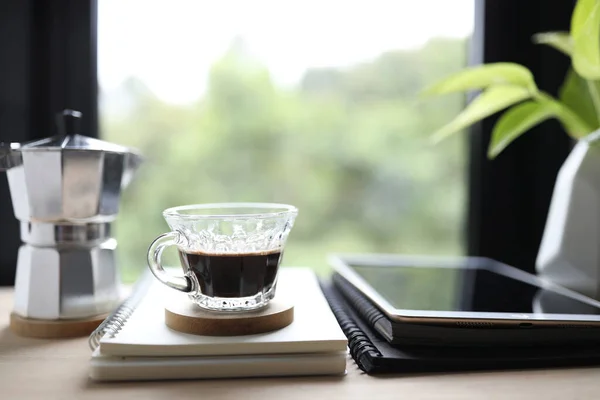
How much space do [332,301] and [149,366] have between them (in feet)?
0.98

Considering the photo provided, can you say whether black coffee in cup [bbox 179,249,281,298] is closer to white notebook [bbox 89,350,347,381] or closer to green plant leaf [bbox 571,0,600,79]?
white notebook [bbox 89,350,347,381]

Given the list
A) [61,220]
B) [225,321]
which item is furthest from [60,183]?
[225,321]

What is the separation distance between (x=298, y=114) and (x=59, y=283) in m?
0.59

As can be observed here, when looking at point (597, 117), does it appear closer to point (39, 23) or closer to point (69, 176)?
point (69, 176)

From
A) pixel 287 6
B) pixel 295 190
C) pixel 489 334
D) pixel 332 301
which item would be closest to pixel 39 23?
pixel 287 6

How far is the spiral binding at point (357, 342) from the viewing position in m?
0.53

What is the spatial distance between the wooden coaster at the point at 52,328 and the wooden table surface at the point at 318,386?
86 millimetres

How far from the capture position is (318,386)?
50cm

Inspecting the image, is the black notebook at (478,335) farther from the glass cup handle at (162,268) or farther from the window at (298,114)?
the window at (298,114)

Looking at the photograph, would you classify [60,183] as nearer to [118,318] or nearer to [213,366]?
[118,318]

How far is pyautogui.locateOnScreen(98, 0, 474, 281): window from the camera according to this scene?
41.5 inches

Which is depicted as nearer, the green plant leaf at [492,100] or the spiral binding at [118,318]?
the spiral binding at [118,318]

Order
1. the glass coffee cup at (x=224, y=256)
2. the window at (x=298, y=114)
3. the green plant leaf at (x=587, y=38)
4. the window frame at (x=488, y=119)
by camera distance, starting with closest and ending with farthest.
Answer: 1. the glass coffee cup at (x=224, y=256)
2. the green plant leaf at (x=587, y=38)
3. the window frame at (x=488, y=119)
4. the window at (x=298, y=114)

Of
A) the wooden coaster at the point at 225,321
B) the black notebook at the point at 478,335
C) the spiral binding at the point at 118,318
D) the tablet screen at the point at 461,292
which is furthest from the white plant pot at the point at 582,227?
the spiral binding at the point at 118,318
